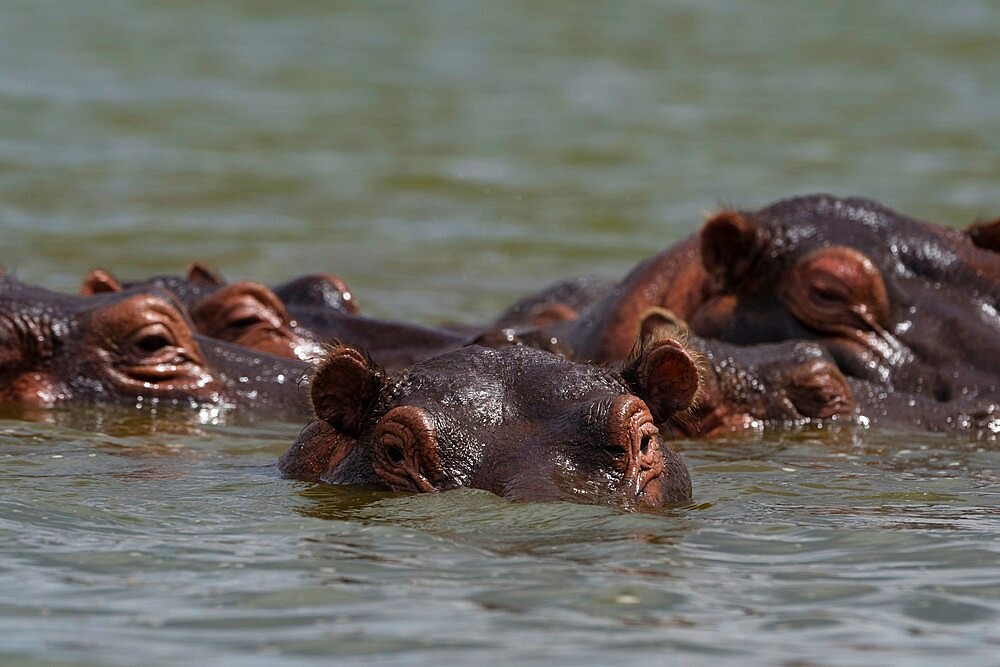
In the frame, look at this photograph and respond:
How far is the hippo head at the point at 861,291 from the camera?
29.4ft

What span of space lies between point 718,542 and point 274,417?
3280 millimetres

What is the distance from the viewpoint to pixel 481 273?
1559cm

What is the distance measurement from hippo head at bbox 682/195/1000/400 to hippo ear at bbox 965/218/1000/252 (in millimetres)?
19

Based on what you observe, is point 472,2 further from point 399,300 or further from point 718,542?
point 718,542

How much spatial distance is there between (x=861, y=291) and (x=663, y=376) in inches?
117

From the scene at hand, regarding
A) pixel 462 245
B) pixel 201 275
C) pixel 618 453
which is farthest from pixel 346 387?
pixel 462 245

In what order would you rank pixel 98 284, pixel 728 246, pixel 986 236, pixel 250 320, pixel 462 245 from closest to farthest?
pixel 728 246, pixel 986 236, pixel 250 320, pixel 98 284, pixel 462 245

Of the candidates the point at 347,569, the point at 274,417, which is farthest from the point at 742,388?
the point at 347,569

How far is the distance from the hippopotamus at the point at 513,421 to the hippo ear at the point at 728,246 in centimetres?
289

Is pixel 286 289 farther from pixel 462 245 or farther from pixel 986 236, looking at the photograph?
Answer: pixel 462 245

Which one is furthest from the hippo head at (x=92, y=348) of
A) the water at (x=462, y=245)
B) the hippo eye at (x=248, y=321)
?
the hippo eye at (x=248, y=321)

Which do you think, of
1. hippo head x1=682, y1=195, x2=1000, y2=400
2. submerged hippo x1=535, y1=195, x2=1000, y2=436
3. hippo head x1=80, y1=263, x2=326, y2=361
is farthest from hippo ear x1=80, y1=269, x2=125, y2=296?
hippo head x1=682, y1=195, x2=1000, y2=400

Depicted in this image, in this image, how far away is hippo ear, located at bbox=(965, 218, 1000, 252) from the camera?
9570 millimetres

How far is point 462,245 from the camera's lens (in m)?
16.7
